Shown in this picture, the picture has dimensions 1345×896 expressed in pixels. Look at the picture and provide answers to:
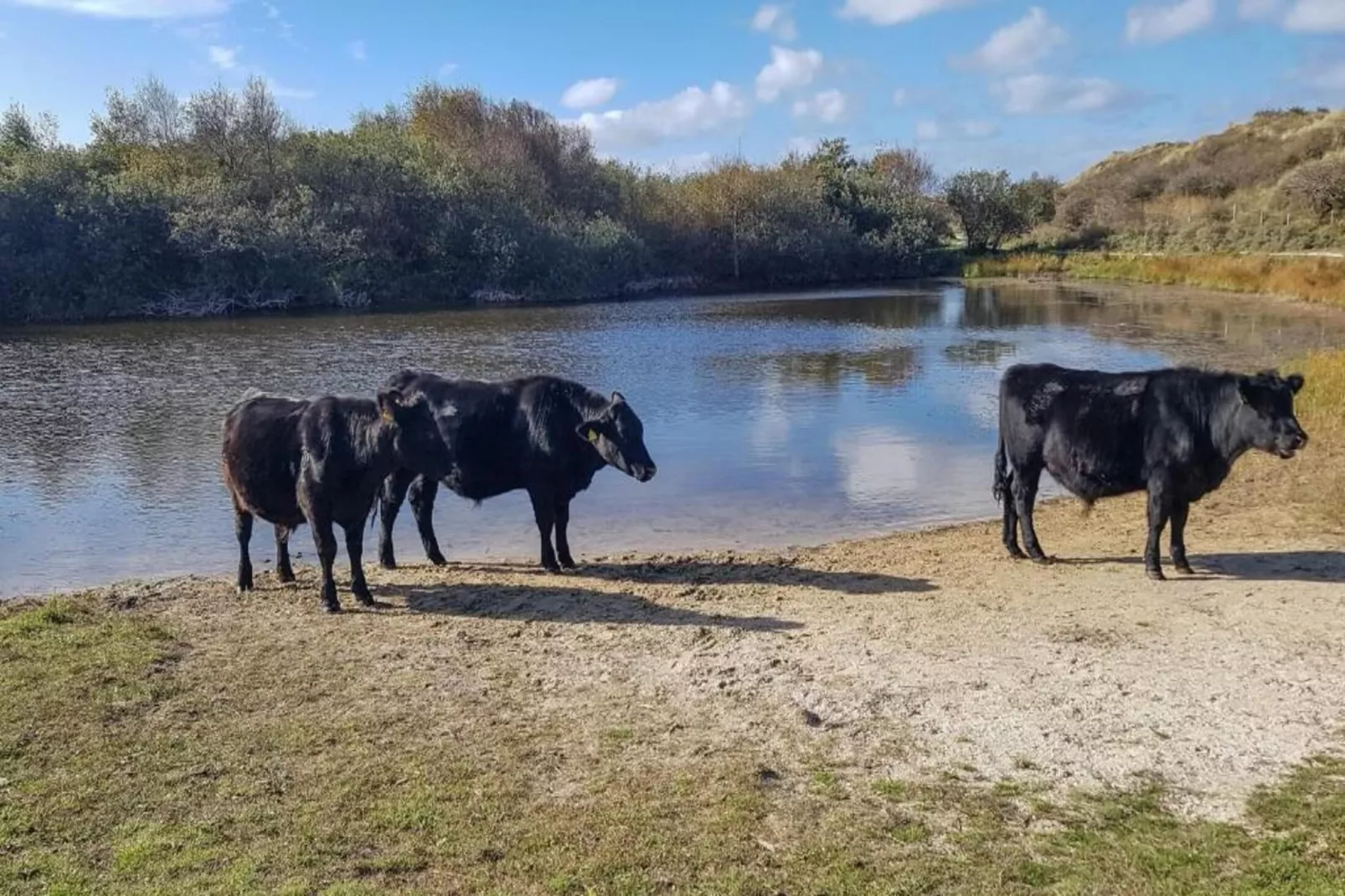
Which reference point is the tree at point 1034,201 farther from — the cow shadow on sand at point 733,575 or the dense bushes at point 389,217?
the cow shadow on sand at point 733,575

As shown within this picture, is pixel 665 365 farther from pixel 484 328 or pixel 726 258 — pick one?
pixel 726 258

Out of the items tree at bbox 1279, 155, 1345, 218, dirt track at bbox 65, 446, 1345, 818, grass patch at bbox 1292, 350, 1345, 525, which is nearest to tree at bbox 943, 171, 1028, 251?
tree at bbox 1279, 155, 1345, 218

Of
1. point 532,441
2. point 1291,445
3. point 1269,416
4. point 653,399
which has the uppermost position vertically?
point 1269,416

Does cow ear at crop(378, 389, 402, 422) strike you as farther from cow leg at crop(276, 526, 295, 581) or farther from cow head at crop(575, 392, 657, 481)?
cow head at crop(575, 392, 657, 481)

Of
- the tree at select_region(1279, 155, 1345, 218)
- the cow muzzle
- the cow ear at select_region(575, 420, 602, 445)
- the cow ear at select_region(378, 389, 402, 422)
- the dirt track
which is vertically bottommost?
the dirt track

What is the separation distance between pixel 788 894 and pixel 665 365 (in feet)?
75.3

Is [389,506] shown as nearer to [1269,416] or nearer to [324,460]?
[324,460]

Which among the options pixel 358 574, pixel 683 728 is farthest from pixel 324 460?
pixel 683 728

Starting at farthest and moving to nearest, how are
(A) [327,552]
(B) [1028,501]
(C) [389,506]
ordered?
(C) [389,506]
(B) [1028,501]
(A) [327,552]

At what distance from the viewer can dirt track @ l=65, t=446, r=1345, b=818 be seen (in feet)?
18.7

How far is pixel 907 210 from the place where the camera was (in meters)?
68.7

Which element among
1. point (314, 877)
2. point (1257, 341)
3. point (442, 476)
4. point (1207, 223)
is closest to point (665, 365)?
point (1257, 341)

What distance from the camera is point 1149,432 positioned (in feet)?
30.4

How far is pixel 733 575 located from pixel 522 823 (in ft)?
16.7
